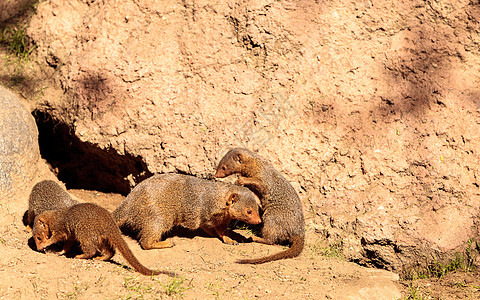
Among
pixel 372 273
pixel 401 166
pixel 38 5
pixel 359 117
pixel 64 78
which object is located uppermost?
pixel 38 5

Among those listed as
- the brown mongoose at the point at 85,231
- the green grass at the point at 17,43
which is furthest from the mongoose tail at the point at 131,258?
the green grass at the point at 17,43

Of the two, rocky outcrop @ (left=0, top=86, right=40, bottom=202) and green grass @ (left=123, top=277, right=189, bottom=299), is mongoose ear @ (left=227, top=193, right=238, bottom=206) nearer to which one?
green grass @ (left=123, top=277, right=189, bottom=299)

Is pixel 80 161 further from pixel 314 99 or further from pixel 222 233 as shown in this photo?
pixel 314 99

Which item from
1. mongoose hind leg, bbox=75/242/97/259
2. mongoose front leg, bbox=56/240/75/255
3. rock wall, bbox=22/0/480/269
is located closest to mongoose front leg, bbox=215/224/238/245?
rock wall, bbox=22/0/480/269

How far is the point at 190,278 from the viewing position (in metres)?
4.16

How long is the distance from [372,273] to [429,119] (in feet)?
6.52

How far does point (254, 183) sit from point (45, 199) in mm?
2340

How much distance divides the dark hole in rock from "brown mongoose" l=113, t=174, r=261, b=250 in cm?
90

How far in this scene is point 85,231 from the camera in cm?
450

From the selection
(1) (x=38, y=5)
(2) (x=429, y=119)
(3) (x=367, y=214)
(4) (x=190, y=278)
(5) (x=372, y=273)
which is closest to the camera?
(4) (x=190, y=278)

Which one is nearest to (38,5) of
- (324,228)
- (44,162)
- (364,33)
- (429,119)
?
(44,162)

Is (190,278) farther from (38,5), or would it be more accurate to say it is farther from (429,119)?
(38,5)

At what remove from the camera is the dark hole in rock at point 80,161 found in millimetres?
6043

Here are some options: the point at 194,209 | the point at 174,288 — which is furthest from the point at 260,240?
the point at 174,288
